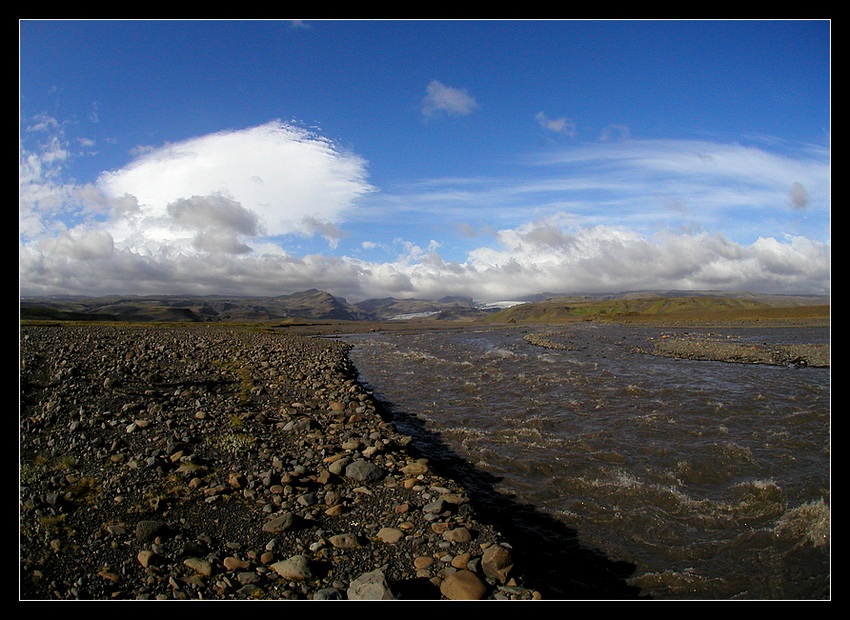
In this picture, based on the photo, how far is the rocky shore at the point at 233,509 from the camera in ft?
22.0

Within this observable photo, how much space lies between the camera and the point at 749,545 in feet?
32.7

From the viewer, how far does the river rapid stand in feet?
30.3

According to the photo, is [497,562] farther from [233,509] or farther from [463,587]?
[233,509]

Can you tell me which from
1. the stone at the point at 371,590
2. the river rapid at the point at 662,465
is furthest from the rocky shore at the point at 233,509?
the river rapid at the point at 662,465

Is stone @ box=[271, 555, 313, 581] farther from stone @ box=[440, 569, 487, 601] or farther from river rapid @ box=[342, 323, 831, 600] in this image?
river rapid @ box=[342, 323, 831, 600]

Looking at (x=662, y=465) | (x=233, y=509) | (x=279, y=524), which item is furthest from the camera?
(x=662, y=465)

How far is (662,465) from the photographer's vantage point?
14.9 metres

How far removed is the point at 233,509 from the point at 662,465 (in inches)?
545

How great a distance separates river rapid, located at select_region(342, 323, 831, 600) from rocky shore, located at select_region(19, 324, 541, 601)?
258cm

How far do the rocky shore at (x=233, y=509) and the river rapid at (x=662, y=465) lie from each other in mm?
2579

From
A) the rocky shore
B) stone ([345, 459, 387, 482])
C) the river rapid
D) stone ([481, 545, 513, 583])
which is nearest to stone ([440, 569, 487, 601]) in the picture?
the rocky shore

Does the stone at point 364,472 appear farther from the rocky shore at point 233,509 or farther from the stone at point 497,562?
the stone at point 497,562

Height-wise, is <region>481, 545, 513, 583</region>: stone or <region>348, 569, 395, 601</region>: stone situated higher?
<region>348, 569, 395, 601</region>: stone

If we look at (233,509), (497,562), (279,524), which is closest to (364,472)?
(279,524)
